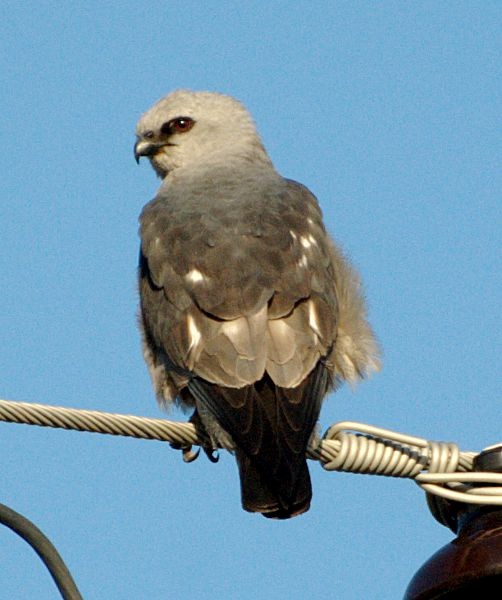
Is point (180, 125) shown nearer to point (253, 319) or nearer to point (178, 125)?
point (178, 125)

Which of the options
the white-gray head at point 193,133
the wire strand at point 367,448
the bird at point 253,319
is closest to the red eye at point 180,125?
the white-gray head at point 193,133

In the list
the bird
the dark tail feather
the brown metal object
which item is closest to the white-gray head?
the bird

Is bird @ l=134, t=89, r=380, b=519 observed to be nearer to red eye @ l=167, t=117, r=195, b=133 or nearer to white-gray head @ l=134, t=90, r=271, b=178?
white-gray head @ l=134, t=90, r=271, b=178

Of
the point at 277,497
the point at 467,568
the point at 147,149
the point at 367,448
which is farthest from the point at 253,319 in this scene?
the point at 147,149

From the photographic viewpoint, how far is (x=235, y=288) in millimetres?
6504

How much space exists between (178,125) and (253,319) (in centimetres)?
364

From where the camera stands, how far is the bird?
5.75 metres

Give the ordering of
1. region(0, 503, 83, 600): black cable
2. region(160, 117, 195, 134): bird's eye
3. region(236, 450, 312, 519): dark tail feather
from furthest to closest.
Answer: region(160, 117, 195, 134): bird's eye → region(236, 450, 312, 519): dark tail feather → region(0, 503, 83, 600): black cable

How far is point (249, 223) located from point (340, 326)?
0.72 metres

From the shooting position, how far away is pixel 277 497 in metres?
5.60

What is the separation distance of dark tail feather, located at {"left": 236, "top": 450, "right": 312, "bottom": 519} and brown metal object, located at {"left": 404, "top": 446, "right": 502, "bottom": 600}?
1267mm

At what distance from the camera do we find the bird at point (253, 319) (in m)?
5.75

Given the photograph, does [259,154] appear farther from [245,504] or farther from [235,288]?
[245,504]

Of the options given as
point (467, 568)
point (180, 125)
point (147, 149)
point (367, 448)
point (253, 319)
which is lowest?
point (467, 568)
